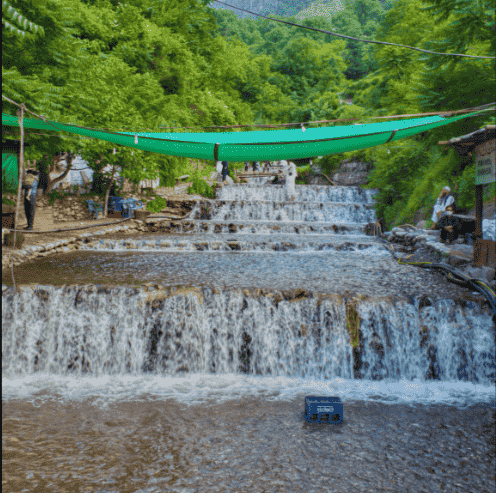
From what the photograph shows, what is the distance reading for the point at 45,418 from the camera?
4160 mm

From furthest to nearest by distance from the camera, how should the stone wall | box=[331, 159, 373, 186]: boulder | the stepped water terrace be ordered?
box=[331, 159, 373, 186]: boulder → the stone wall → the stepped water terrace

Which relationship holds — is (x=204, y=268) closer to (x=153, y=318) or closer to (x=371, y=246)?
(x=153, y=318)

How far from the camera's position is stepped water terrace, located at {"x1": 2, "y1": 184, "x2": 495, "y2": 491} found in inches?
134

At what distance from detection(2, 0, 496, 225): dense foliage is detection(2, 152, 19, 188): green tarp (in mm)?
483

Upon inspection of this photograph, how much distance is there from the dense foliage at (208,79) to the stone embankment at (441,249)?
69.7 inches

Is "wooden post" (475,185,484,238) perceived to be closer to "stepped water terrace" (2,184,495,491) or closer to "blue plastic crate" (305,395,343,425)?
"stepped water terrace" (2,184,495,491)

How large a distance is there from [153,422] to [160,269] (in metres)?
3.96

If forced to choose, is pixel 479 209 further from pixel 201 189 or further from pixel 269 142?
pixel 201 189

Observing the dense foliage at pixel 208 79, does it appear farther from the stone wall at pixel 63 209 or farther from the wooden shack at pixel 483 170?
the wooden shack at pixel 483 170

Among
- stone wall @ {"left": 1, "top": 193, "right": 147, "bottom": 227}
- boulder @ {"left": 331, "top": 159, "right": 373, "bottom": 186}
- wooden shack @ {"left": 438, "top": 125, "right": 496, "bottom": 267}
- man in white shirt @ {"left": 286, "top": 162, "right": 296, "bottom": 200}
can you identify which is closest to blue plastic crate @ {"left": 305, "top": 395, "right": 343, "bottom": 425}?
wooden shack @ {"left": 438, "top": 125, "right": 496, "bottom": 267}

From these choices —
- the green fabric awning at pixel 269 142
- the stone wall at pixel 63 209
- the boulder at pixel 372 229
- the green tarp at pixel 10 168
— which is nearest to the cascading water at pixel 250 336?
the green fabric awning at pixel 269 142

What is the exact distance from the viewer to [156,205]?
54.1 feet

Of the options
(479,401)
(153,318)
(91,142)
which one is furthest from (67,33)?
(479,401)

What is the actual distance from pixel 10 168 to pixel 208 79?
14938mm
